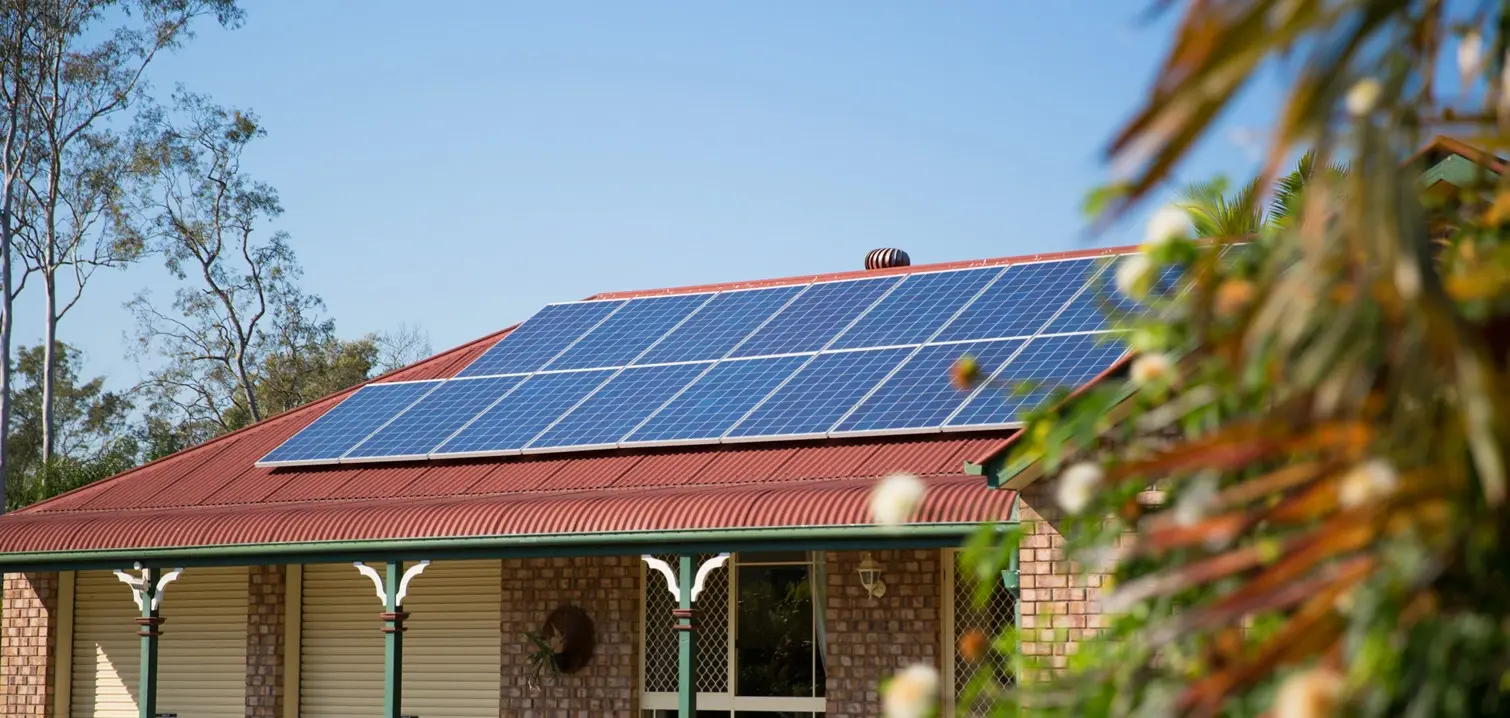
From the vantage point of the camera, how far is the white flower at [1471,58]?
4.72m

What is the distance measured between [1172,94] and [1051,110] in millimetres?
25420

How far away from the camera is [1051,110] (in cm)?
2839

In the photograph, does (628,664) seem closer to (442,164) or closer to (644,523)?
(644,523)

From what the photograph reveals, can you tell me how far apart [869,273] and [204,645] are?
26.5ft

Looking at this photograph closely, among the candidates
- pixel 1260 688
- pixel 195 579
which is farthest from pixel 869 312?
pixel 1260 688

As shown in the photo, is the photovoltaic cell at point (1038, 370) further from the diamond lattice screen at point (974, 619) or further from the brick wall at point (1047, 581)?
the brick wall at point (1047, 581)

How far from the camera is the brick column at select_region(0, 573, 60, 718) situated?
1912 centimetres

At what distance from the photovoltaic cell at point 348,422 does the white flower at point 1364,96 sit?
15.1 meters

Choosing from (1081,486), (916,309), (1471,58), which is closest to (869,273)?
(916,309)

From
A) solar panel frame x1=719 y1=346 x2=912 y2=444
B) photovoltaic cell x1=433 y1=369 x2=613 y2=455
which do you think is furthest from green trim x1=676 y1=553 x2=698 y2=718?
photovoltaic cell x1=433 y1=369 x2=613 y2=455

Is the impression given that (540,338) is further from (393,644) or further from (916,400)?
(916,400)

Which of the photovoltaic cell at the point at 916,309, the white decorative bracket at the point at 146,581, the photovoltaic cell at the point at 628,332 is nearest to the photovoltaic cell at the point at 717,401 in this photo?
the photovoltaic cell at the point at 916,309

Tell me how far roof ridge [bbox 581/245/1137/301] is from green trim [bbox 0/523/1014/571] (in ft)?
16.2

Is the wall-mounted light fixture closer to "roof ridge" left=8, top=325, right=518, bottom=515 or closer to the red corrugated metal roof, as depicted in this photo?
the red corrugated metal roof
